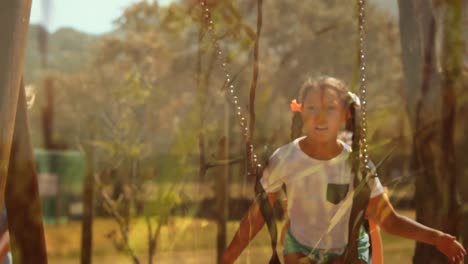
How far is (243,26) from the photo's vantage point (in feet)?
4.29

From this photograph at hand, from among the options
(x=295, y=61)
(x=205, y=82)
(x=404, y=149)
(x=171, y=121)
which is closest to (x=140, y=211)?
(x=171, y=121)

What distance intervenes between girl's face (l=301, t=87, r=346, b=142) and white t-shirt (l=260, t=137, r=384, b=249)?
1.3 inches

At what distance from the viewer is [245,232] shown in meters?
1.27

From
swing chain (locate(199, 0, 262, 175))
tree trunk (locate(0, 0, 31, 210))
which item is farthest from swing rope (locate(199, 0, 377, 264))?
tree trunk (locate(0, 0, 31, 210))

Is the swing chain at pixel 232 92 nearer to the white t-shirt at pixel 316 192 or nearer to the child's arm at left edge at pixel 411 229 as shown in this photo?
the white t-shirt at pixel 316 192

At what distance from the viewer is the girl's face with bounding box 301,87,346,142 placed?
1249 millimetres

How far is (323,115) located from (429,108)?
6.7 inches

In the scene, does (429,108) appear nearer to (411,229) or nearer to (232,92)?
(411,229)

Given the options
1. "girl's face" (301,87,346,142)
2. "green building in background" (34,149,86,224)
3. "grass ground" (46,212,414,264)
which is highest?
"girl's face" (301,87,346,142)

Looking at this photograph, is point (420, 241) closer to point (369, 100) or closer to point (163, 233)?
point (369, 100)

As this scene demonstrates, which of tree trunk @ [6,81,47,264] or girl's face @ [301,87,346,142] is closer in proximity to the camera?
girl's face @ [301,87,346,142]

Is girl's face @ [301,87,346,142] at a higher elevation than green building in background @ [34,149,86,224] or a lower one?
higher

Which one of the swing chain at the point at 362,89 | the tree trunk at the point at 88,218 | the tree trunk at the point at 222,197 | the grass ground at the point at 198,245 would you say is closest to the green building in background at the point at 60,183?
the tree trunk at the point at 88,218

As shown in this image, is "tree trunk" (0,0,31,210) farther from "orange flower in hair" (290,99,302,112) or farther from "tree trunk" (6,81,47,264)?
"orange flower in hair" (290,99,302,112)
